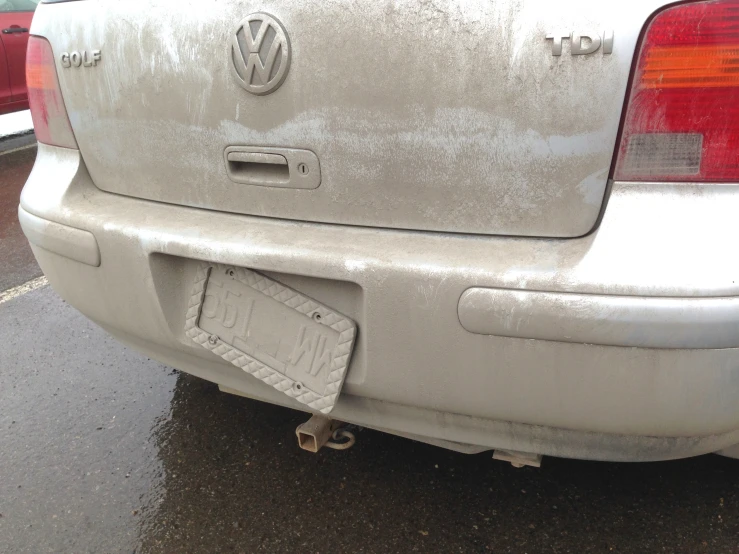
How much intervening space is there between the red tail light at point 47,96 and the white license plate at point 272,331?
671 mm

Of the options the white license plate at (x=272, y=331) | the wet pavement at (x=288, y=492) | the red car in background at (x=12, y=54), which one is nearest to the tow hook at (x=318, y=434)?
the wet pavement at (x=288, y=492)

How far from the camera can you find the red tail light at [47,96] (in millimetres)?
1831

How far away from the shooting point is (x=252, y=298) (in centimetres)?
155

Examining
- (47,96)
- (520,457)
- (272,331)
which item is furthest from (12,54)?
(520,457)

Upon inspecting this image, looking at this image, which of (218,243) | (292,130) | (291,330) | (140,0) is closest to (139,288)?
(218,243)

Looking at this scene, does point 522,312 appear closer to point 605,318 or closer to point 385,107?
point 605,318

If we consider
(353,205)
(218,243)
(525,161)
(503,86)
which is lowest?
(218,243)

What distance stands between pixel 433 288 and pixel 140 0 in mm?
995

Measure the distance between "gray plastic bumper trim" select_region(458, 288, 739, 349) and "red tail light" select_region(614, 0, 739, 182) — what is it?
25 centimetres

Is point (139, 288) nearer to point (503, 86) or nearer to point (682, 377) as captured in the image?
point (503, 86)

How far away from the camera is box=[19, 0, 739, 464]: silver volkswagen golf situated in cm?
120

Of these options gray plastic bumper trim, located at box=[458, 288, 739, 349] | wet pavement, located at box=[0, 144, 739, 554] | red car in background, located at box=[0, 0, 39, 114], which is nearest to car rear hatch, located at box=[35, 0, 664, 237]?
gray plastic bumper trim, located at box=[458, 288, 739, 349]

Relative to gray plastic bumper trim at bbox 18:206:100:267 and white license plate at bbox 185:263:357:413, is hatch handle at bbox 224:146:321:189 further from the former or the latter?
gray plastic bumper trim at bbox 18:206:100:267

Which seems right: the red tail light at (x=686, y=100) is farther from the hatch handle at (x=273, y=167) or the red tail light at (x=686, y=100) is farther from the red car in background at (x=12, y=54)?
the red car in background at (x=12, y=54)
